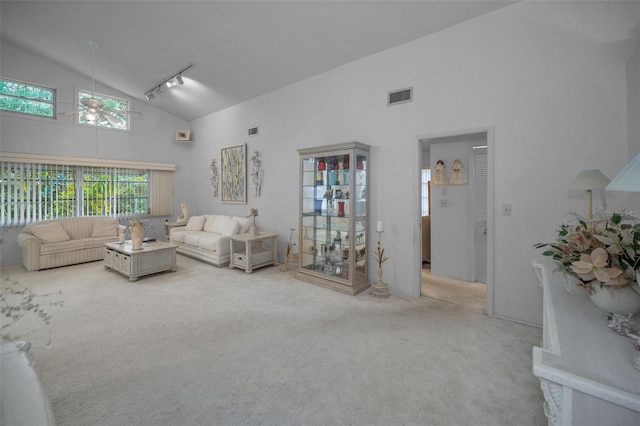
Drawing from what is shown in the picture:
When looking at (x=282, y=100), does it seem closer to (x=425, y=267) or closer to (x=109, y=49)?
(x=109, y=49)

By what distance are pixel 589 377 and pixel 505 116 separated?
297 centimetres

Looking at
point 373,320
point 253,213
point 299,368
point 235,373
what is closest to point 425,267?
point 373,320

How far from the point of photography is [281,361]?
2359 mm

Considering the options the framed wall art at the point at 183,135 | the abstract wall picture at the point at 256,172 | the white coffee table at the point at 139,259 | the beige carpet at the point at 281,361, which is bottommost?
the beige carpet at the point at 281,361

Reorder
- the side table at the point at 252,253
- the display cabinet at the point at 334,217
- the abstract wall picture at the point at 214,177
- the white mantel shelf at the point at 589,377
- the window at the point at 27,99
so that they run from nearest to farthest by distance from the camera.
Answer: the white mantel shelf at the point at 589,377 < the display cabinet at the point at 334,217 < the side table at the point at 252,253 < the window at the point at 27,99 < the abstract wall picture at the point at 214,177

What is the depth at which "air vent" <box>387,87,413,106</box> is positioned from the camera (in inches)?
149

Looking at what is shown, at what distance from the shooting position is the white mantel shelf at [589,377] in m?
0.85

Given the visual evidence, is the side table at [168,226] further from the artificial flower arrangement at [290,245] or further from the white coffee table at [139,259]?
the artificial flower arrangement at [290,245]

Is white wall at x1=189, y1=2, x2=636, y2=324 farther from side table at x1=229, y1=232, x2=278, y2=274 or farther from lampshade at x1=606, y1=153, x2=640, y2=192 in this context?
lampshade at x1=606, y1=153, x2=640, y2=192

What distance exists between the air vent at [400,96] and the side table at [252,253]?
2.99 m

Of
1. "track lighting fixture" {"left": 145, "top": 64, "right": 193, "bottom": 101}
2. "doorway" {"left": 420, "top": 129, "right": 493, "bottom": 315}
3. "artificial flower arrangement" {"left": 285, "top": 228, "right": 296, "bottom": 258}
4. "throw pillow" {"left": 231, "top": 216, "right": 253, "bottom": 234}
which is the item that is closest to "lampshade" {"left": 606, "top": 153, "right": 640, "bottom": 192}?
"doorway" {"left": 420, "top": 129, "right": 493, "bottom": 315}

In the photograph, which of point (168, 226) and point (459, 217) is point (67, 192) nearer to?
point (168, 226)

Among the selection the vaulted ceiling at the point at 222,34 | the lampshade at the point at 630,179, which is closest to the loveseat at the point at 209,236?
the vaulted ceiling at the point at 222,34

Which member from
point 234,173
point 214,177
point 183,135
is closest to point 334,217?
point 234,173
